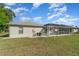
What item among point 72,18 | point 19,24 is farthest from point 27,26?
point 72,18

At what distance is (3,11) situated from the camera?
8656mm

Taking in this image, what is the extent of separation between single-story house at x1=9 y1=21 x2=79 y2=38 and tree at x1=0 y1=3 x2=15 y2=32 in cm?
9

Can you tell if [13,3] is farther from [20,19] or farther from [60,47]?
[60,47]

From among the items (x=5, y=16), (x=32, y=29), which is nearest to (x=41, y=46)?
(x=32, y=29)

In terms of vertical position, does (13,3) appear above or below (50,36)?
above

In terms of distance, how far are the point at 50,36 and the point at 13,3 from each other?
0.78 m

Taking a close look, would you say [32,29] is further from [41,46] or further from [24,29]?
[41,46]

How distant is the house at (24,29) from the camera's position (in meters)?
8.59

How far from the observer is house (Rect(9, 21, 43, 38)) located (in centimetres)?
859

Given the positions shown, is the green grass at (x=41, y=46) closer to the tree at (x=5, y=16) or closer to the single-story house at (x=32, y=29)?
the single-story house at (x=32, y=29)

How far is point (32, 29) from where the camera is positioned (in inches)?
338

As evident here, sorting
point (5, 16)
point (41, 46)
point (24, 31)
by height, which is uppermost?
point (5, 16)

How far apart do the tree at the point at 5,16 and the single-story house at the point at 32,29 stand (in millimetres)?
86

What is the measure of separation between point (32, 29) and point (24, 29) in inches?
5.0
